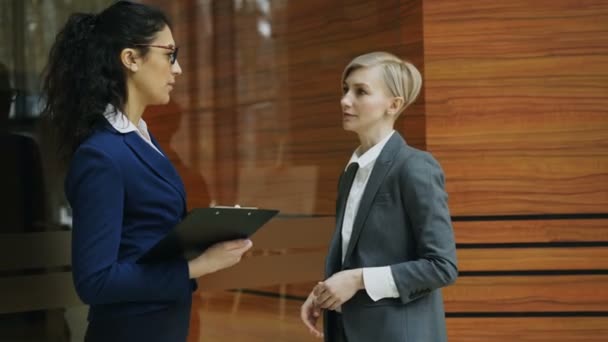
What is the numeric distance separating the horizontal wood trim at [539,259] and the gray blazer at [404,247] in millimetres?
1765

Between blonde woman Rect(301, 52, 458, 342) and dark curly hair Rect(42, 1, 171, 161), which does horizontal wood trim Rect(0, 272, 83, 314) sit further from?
blonde woman Rect(301, 52, 458, 342)

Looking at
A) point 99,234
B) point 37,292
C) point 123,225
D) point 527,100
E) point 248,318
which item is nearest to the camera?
point 99,234

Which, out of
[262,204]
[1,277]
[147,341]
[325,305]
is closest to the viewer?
[147,341]

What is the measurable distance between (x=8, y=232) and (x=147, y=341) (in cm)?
157

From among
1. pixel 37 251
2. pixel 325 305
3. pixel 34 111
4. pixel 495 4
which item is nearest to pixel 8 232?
pixel 37 251

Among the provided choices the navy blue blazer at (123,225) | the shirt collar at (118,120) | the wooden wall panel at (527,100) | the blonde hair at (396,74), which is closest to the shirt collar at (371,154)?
the blonde hair at (396,74)

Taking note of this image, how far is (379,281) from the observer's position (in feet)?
5.90

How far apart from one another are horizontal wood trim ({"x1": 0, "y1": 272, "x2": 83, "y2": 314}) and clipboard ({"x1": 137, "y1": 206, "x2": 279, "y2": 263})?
5.03 feet

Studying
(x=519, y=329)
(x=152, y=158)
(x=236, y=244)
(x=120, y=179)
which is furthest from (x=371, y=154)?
(x=519, y=329)

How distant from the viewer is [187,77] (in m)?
3.69

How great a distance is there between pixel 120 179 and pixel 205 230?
225 mm

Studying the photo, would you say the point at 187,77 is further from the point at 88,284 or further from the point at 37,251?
the point at 88,284

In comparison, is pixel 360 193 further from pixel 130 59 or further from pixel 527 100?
pixel 527 100

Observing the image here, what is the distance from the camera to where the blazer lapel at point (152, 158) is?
1693mm
